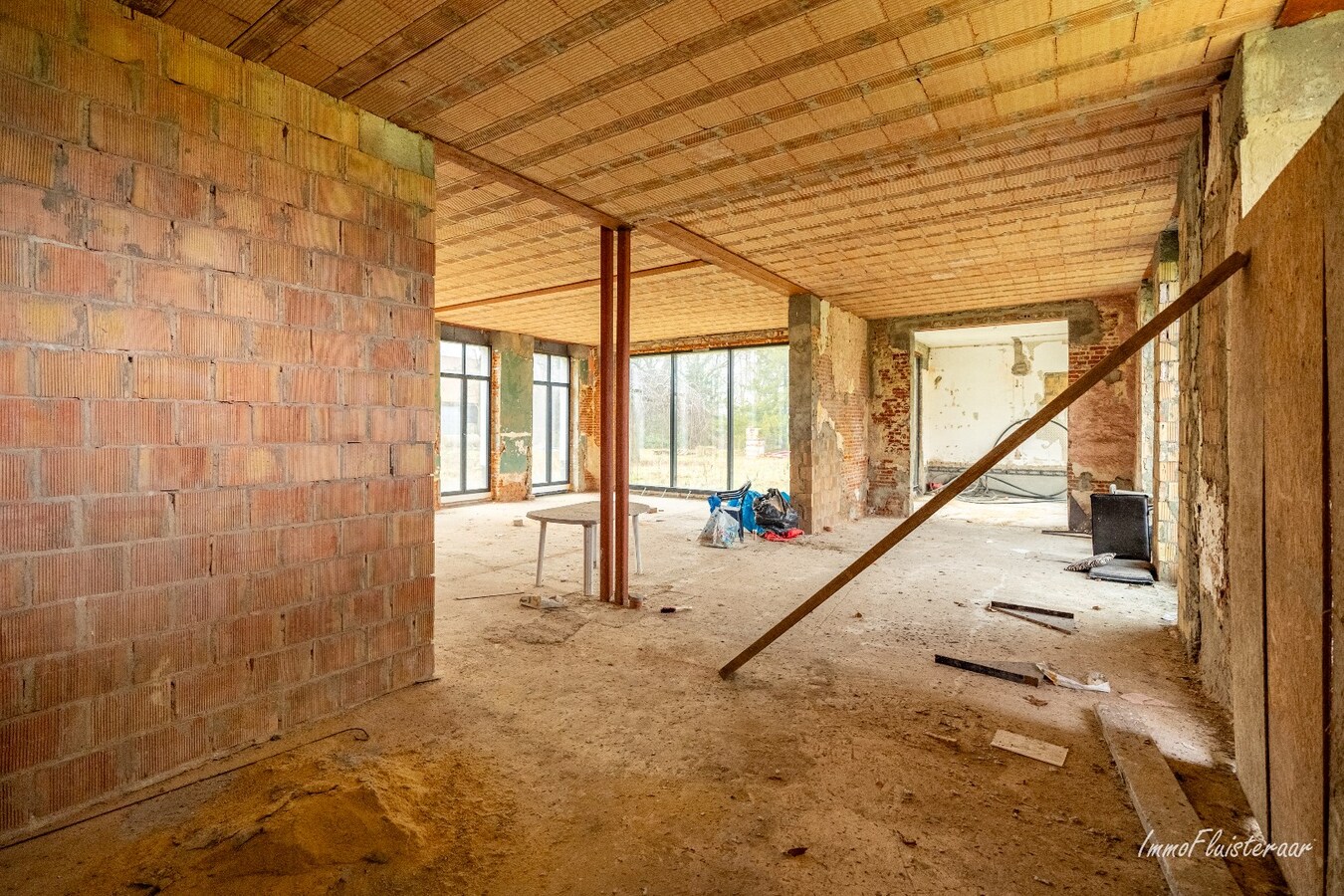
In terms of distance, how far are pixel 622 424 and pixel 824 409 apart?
3702 millimetres

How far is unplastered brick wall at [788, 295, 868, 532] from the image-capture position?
Result: 7.08m

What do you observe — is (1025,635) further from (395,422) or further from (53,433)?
(53,433)

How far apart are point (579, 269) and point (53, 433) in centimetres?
457

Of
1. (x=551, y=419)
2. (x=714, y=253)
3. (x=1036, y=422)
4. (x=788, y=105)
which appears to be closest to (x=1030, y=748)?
(x=1036, y=422)

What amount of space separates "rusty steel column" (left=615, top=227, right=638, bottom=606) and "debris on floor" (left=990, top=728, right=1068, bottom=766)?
2472 mm

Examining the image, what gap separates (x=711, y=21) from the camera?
232 centimetres

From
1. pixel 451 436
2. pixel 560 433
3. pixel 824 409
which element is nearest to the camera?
pixel 824 409

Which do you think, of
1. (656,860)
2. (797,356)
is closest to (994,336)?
(797,356)

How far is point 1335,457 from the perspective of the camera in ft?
4.16

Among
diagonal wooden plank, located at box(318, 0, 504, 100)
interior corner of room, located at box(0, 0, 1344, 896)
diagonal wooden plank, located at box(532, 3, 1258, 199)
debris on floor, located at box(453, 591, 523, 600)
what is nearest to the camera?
interior corner of room, located at box(0, 0, 1344, 896)

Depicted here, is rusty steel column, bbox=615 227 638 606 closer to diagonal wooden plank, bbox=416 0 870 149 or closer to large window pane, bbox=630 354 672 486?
diagonal wooden plank, bbox=416 0 870 149

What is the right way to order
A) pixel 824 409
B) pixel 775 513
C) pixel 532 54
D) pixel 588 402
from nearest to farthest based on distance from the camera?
pixel 532 54 → pixel 775 513 → pixel 824 409 → pixel 588 402

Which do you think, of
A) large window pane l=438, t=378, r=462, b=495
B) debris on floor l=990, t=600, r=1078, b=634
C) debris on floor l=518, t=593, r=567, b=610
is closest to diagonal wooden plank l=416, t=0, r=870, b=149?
debris on floor l=518, t=593, r=567, b=610

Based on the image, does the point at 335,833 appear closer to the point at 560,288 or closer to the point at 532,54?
the point at 532,54
